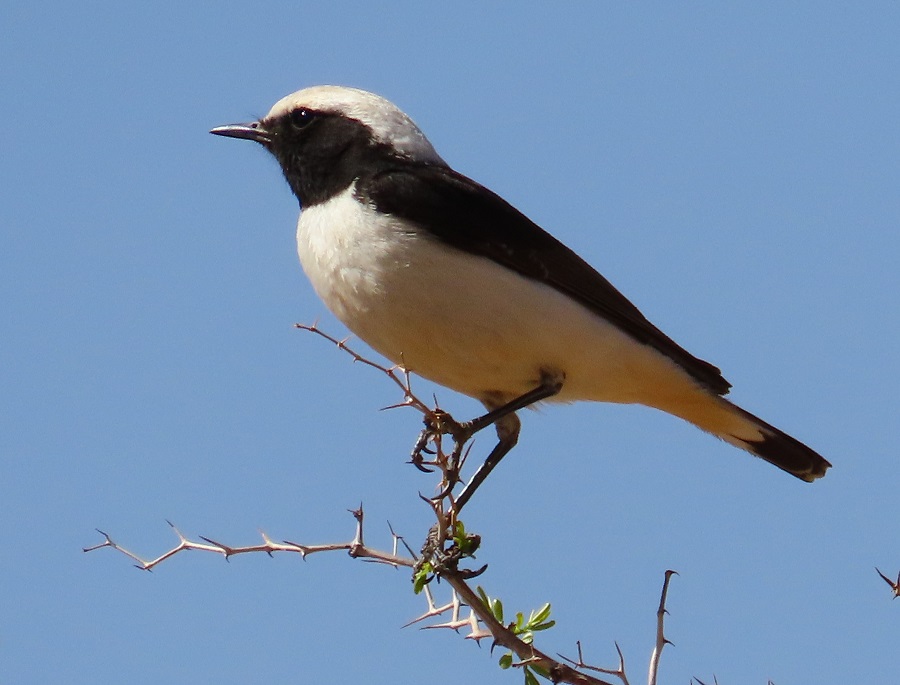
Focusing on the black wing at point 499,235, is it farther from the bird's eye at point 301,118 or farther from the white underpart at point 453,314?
the bird's eye at point 301,118

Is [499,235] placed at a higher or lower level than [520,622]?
higher

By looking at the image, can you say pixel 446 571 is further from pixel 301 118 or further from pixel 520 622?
pixel 301 118

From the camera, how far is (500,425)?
6.65 metres

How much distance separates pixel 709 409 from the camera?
689 cm

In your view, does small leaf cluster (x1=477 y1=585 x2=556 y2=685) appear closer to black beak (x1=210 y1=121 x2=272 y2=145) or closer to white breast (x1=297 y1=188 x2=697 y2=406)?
white breast (x1=297 y1=188 x2=697 y2=406)

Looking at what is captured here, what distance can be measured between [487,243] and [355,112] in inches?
52.0

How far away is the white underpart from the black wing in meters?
0.07

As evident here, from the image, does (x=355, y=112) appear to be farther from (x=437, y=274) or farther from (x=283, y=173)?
(x=437, y=274)

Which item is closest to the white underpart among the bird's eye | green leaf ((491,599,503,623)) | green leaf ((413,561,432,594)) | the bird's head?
the bird's head

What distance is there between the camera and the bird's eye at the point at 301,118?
6.93 metres

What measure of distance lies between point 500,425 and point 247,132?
2383mm

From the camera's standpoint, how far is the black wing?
6027 mm

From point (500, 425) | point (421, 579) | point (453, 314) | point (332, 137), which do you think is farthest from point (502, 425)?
point (421, 579)

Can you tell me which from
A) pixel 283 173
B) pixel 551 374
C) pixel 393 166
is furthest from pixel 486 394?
pixel 283 173
